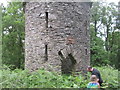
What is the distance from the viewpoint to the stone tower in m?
10.5

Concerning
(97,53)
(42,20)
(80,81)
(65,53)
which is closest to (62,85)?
(80,81)

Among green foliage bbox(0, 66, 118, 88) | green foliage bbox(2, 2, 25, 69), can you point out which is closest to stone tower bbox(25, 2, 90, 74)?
green foliage bbox(0, 66, 118, 88)

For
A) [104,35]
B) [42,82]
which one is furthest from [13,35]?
[42,82]

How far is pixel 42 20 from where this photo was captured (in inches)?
419

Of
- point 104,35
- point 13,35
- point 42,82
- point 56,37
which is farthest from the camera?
point 104,35

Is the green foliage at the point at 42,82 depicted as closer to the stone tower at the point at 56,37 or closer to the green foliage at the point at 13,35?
the stone tower at the point at 56,37

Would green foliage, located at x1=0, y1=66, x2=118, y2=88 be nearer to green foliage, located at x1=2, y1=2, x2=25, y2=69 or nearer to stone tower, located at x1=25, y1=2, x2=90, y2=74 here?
stone tower, located at x1=25, y1=2, x2=90, y2=74

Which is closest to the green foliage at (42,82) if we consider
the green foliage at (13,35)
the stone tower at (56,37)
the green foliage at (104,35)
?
the stone tower at (56,37)

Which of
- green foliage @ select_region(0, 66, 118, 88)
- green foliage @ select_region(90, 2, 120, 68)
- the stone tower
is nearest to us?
green foliage @ select_region(0, 66, 118, 88)

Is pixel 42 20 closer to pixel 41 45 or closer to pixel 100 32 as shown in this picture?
pixel 41 45

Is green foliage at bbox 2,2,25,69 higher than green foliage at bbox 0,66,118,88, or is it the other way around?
green foliage at bbox 2,2,25,69

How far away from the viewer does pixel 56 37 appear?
413 inches

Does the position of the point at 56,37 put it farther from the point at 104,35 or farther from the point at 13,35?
the point at 104,35

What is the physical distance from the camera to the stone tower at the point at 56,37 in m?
10.5
